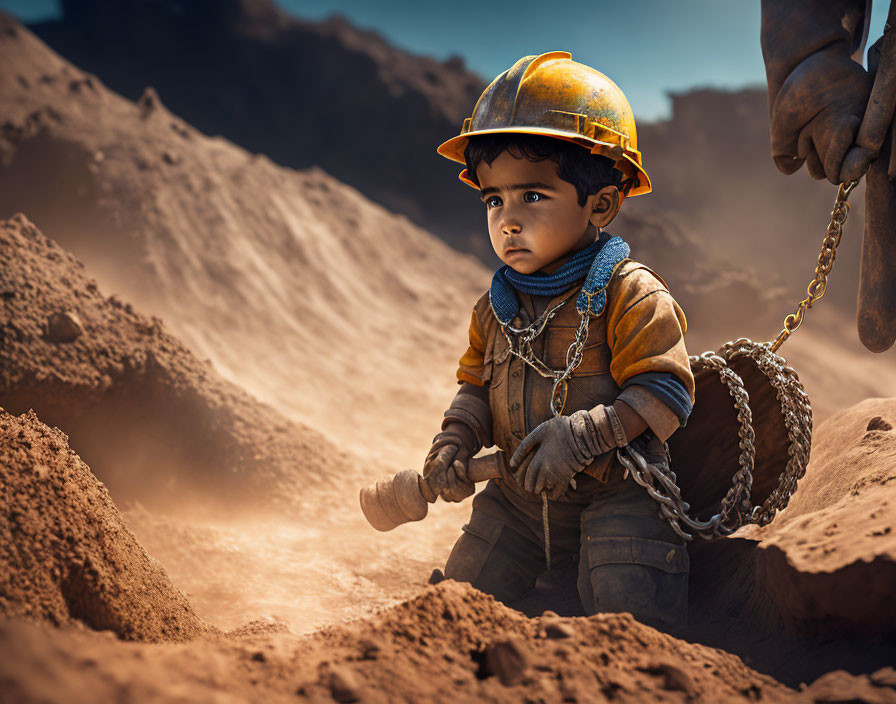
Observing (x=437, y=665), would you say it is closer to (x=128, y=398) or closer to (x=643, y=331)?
(x=643, y=331)

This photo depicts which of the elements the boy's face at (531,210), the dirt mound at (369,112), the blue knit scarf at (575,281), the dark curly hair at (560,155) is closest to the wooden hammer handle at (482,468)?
the blue knit scarf at (575,281)

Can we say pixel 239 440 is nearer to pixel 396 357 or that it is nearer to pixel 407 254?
pixel 396 357

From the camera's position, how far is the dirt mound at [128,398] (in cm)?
334

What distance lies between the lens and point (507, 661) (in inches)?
53.9

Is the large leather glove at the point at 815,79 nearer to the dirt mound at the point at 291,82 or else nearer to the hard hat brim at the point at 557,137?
the hard hat brim at the point at 557,137

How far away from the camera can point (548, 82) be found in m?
2.20

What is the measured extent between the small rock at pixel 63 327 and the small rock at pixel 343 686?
2797 mm

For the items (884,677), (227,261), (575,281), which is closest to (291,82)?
(227,261)

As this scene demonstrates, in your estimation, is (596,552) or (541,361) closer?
(596,552)

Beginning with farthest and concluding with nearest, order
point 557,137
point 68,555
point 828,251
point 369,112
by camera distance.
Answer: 1. point 369,112
2. point 828,251
3. point 557,137
4. point 68,555

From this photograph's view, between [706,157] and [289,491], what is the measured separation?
14618 millimetres

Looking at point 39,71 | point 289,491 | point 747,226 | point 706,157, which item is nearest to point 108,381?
point 289,491

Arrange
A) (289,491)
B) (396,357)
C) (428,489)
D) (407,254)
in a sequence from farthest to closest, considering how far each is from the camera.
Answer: (407,254), (396,357), (289,491), (428,489)

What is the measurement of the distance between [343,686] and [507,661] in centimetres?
33
